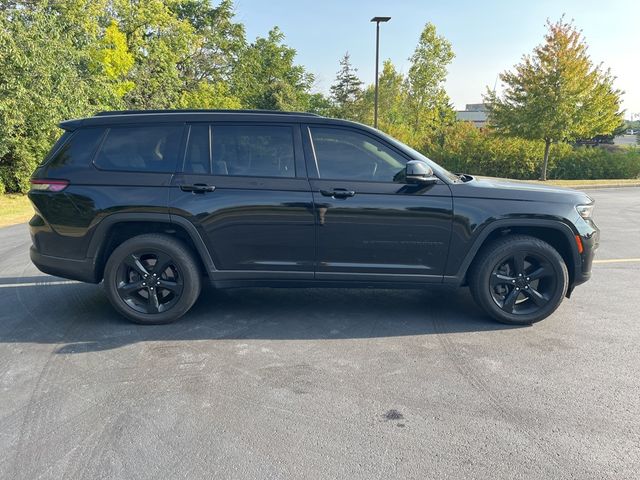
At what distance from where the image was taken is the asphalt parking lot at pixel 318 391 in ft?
8.02

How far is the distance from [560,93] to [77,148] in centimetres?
1984

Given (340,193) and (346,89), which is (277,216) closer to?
(340,193)

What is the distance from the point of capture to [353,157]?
165 inches

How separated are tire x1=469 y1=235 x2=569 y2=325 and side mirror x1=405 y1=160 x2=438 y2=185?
86 centimetres

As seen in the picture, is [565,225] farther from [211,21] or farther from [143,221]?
[211,21]

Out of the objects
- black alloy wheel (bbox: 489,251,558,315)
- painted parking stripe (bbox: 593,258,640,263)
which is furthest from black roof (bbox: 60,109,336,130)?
painted parking stripe (bbox: 593,258,640,263)

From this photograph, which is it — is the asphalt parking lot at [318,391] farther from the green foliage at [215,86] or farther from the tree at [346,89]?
the tree at [346,89]

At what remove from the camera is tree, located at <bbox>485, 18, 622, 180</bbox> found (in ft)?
62.8

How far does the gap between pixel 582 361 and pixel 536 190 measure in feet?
5.03

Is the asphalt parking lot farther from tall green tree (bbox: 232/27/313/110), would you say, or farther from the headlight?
tall green tree (bbox: 232/27/313/110)

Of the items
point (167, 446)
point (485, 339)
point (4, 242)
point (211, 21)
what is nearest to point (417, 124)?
point (211, 21)

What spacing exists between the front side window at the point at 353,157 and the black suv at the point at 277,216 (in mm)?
13

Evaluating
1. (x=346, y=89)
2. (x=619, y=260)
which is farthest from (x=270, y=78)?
(x=619, y=260)

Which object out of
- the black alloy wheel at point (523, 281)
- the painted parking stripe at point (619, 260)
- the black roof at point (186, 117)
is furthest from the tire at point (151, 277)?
the painted parking stripe at point (619, 260)
